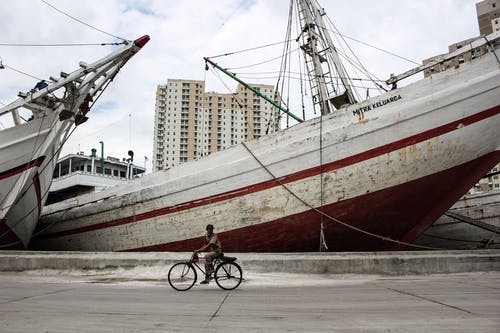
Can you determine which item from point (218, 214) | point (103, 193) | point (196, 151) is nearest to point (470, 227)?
point (218, 214)

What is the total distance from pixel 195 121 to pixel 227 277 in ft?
289

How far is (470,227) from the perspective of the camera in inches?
513

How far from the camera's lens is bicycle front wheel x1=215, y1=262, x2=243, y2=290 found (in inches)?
244

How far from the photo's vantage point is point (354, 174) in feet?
31.0

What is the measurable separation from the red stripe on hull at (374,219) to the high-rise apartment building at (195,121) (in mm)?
79648

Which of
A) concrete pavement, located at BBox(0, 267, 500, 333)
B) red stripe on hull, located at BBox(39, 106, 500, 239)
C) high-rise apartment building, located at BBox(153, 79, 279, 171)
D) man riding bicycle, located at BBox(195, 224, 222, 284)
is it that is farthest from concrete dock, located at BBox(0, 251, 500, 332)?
high-rise apartment building, located at BBox(153, 79, 279, 171)

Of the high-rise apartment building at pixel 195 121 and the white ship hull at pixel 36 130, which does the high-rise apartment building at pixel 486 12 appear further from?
the white ship hull at pixel 36 130

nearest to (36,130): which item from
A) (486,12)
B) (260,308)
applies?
(260,308)

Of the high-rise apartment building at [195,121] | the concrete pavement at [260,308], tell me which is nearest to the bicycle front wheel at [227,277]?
the concrete pavement at [260,308]

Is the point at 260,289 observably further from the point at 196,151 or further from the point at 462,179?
the point at 196,151

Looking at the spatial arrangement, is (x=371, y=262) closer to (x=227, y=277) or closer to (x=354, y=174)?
(x=354, y=174)

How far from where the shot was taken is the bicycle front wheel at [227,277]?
6191 millimetres

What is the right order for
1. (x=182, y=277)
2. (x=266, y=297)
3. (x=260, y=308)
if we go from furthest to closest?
(x=182, y=277) → (x=266, y=297) → (x=260, y=308)

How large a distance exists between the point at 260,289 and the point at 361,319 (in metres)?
2.85
